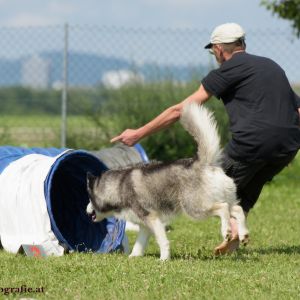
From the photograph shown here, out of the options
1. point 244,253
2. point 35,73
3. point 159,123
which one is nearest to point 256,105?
point 159,123

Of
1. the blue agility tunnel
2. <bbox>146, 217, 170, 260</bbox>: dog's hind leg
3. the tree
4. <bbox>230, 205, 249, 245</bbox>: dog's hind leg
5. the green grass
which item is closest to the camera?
the green grass

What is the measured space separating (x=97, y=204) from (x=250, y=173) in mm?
1302

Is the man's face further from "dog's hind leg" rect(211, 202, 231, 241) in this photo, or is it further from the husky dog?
"dog's hind leg" rect(211, 202, 231, 241)

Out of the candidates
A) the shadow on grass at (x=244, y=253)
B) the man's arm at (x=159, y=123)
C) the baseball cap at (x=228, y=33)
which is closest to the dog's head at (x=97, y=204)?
the man's arm at (x=159, y=123)

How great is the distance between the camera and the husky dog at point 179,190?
635 cm

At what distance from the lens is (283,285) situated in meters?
5.46

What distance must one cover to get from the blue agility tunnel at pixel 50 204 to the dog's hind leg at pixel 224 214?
59.7 inches

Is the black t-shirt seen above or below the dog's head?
above

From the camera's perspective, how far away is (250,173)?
22.5 feet

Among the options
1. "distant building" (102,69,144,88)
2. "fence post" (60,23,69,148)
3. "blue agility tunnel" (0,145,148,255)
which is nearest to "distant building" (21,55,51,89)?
"fence post" (60,23,69,148)

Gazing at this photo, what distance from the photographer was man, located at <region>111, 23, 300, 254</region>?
656 cm

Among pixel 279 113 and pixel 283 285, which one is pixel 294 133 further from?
pixel 283 285

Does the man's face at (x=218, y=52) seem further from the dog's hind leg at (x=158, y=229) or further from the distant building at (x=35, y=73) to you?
the distant building at (x=35, y=73)

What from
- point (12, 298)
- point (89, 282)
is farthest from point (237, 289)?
point (12, 298)
